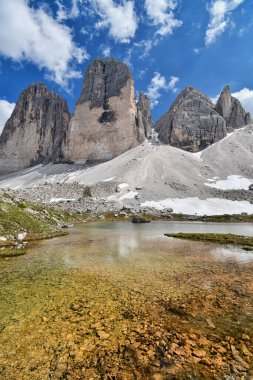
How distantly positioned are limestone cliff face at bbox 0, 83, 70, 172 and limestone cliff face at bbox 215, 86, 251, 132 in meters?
124

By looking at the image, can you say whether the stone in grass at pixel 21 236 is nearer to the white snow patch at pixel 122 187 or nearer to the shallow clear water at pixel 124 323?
the shallow clear water at pixel 124 323

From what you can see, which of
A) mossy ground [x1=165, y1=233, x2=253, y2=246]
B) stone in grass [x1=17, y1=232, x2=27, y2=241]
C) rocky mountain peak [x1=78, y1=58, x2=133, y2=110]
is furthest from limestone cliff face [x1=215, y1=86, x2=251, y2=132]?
stone in grass [x1=17, y1=232, x2=27, y2=241]

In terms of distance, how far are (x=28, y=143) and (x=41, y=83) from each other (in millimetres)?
53889

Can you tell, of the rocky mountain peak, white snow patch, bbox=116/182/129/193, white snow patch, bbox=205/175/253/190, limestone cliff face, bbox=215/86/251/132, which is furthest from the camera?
limestone cliff face, bbox=215/86/251/132

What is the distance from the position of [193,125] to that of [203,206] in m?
99.2

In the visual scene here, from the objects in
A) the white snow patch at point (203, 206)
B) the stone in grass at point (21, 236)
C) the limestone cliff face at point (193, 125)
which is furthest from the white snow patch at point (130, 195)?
the limestone cliff face at point (193, 125)

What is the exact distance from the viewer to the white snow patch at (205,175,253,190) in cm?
10326

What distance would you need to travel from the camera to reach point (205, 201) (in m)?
90.4

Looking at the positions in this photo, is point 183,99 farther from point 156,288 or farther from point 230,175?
point 156,288

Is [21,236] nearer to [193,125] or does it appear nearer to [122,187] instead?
[122,187]

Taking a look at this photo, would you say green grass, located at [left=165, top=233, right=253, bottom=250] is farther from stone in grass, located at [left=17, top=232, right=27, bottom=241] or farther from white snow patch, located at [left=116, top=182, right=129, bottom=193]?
white snow patch, located at [left=116, top=182, right=129, bottom=193]

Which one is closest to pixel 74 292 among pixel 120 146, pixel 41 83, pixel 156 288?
pixel 156 288

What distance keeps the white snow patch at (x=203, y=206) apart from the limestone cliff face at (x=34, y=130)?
12264 centimetres

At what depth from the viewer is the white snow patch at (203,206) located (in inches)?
3135
